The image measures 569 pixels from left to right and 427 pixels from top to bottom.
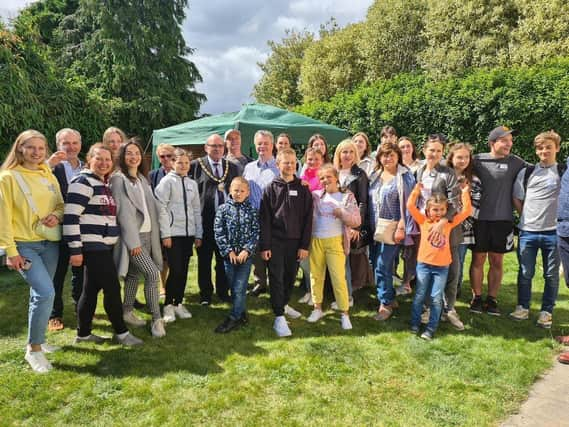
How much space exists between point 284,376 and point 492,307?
2.78 m

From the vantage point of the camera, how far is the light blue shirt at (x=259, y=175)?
4498 mm

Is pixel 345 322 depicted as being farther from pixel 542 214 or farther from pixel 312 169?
pixel 542 214

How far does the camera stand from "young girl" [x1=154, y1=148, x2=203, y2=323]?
4.06 m

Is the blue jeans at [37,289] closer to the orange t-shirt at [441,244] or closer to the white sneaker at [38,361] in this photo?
the white sneaker at [38,361]

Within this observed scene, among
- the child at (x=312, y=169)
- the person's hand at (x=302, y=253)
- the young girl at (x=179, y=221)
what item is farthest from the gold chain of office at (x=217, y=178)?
the person's hand at (x=302, y=253)

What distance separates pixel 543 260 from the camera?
412cm

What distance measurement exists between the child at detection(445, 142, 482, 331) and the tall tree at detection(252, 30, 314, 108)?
2970 cm

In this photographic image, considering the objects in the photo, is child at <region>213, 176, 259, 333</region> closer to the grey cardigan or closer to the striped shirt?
the grey cardigan

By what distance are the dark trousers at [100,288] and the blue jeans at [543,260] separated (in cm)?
416

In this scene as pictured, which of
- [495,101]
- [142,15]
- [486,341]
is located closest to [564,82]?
[495,101]

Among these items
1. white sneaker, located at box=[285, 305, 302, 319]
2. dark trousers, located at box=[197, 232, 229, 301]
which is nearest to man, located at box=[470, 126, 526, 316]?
white sneaker, located at box=[285, 305, 302, 319]

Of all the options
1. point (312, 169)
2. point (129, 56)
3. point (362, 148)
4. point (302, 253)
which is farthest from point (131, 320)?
point (129, 56)

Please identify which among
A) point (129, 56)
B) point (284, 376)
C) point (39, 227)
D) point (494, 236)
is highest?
point (129, 56)

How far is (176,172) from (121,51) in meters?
20.8
